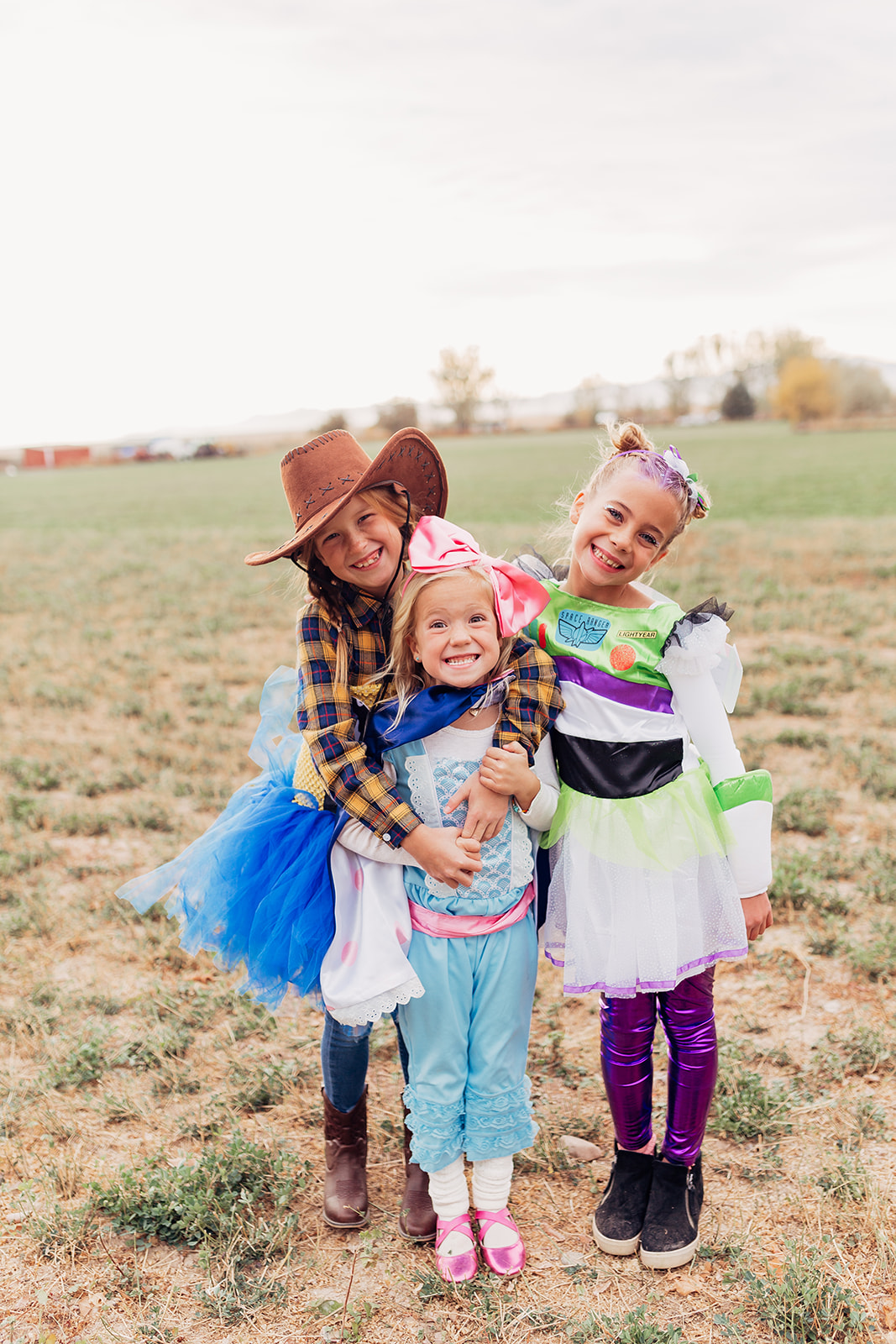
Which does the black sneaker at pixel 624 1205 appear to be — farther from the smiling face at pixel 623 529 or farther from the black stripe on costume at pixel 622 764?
the smiling face at pixel 623 529

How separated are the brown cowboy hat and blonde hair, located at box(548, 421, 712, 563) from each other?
1.36 feet

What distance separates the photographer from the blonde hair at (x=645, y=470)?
7.67ft

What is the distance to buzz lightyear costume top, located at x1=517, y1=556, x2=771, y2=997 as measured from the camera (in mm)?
2318

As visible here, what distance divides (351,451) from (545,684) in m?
0.73

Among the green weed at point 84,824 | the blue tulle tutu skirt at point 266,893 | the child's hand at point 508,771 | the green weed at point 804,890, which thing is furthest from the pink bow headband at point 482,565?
the green weed at point 84,824

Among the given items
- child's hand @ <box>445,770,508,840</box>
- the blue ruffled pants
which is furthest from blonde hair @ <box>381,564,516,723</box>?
the blue ruffled pants

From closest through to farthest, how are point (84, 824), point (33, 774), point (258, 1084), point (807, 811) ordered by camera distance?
point (258, 1084), point (807, 811), point (84, 824), point (33, 774)

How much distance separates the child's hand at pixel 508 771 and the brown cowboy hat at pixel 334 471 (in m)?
0.65

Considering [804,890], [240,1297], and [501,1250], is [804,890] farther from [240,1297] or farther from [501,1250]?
[240,1297]

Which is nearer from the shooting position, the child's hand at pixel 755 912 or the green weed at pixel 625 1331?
the green weed at pixel 625 1331

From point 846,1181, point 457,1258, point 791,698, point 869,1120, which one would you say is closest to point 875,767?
point 791,698

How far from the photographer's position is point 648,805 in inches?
93.4

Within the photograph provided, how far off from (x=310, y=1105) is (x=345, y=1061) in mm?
615

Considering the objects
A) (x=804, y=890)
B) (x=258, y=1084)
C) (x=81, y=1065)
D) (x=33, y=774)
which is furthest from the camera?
(x=33, y=774)
